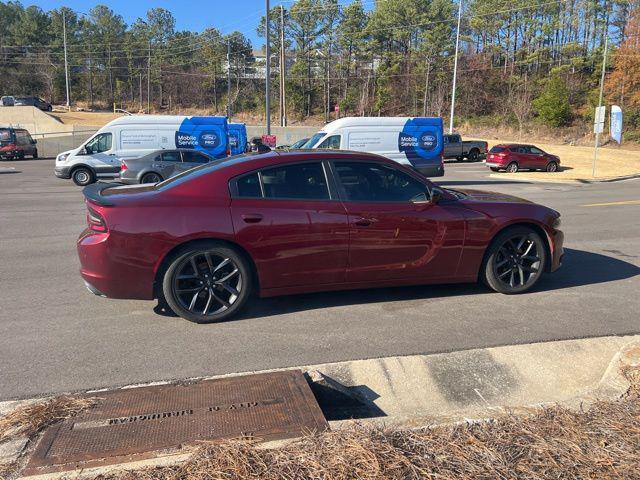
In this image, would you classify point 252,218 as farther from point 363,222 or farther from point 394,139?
point 394,139

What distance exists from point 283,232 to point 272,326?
34.1 inches

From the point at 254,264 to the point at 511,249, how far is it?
2792mm

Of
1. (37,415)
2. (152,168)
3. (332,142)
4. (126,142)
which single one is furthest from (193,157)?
(37,415)

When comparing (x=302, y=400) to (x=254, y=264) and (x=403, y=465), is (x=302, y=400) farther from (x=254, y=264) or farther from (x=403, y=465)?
(x=254, y=264)

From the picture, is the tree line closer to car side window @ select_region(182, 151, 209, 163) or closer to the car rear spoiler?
car side window @ select_region(182, 151, 209, 163)

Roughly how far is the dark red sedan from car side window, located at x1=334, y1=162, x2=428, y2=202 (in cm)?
1

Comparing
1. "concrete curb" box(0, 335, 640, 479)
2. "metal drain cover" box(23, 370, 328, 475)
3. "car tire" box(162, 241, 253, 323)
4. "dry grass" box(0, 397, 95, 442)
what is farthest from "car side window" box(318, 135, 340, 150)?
"dry grass" box(0, 397, 95, 442)

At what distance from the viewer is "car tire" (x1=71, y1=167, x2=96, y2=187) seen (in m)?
19.3

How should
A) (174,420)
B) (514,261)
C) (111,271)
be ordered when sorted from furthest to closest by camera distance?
(514,261) < (111,271) < (174,420)

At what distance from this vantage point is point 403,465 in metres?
2.50

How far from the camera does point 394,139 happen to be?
62.5 ft

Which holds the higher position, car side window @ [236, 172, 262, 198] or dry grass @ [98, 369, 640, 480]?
car side window @ [236, 172, 262, 198]

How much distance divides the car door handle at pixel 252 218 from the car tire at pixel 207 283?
11.8 inches

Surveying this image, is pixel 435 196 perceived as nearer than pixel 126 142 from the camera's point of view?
Yes
